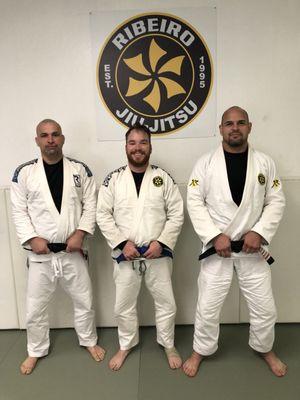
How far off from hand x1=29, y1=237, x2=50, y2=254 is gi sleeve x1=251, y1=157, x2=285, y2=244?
1.33m

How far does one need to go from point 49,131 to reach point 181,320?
70.5 inches

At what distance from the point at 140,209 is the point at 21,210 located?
0.80 meters

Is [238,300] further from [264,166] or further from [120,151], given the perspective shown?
[120,151]

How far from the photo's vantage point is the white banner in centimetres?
232

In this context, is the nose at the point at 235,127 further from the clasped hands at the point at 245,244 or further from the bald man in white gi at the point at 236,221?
the clasped hands at the point at 245,244

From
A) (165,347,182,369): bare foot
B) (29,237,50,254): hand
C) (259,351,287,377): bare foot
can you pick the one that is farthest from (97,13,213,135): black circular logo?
(259,351,287,377): bare foot

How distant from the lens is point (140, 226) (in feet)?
6.93

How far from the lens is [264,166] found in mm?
2090

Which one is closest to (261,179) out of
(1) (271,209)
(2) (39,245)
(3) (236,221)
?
(1) (271,209)

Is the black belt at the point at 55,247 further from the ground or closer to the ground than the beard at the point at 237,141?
closer to the ground

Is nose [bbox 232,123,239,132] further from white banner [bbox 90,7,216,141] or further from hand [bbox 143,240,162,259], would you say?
hand [bbox 143,240,162,259]

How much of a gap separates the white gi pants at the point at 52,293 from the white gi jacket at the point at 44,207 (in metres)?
0.18

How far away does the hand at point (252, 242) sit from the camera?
1.99 metres

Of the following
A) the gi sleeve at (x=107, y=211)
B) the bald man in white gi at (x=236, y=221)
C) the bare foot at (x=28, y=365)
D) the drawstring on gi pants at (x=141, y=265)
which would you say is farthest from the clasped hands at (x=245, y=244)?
the bare foot at (x=28, y=365)
